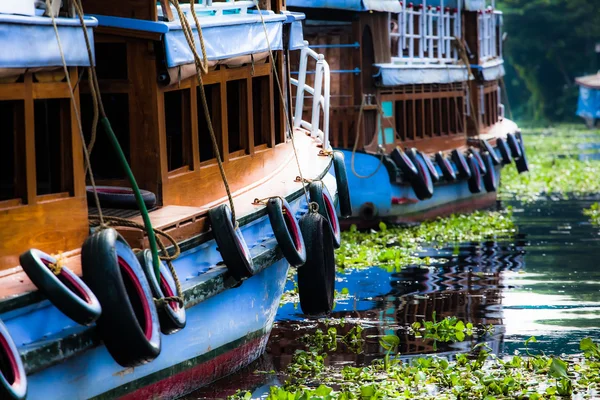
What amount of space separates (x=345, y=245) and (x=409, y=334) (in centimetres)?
482

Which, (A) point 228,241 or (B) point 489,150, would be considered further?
(B) point 489,150

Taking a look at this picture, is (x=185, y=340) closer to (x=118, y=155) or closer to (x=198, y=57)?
(x=118, y=155)

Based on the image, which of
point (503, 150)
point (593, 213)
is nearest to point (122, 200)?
point (593, 213)

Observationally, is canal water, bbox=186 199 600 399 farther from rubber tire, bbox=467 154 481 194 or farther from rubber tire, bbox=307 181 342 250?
rubber tire, bbox=467 154 481 194

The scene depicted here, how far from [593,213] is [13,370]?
47.3 ft

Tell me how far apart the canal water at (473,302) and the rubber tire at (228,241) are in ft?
2.98

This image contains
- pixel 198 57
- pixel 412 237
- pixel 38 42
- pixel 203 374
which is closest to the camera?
pixel 38 42

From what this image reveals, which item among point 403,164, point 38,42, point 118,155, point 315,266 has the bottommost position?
point 403,164

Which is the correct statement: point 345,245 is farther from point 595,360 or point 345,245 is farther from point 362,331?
point 595,360

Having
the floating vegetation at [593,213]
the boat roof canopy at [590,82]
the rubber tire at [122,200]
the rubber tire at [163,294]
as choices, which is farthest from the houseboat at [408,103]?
the boat roof canopy at [590,82]

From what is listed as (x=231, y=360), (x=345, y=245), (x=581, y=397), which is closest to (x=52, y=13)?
(x=231, y=360)

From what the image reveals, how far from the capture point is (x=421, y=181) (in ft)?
54.7

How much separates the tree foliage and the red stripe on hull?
42.9 meters

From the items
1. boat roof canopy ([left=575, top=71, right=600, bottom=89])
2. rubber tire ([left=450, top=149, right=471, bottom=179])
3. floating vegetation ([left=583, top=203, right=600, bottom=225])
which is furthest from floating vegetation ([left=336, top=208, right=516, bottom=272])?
boat roof canopy ([left=575, top=71, right=600, bottom=89])
